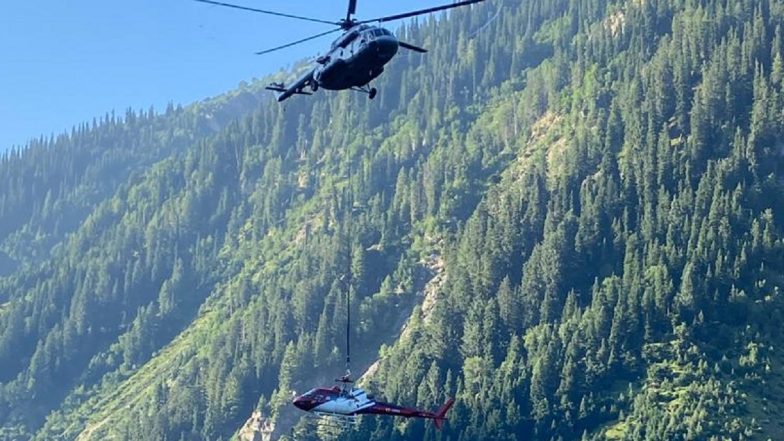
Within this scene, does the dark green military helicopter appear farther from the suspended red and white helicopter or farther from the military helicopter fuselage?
the suspended red and white helicopter

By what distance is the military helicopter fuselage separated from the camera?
3012 inches

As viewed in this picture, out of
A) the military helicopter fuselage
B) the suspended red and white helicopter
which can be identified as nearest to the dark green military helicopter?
the military helicopter fuselage

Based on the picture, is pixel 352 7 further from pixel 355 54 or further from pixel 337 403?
pixel 337 403

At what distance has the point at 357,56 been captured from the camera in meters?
76.9

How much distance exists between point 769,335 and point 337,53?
451ft

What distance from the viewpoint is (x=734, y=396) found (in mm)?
183750

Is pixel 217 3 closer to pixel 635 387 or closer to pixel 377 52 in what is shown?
pixel 377 52

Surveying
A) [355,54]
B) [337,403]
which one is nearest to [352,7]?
[355,54]

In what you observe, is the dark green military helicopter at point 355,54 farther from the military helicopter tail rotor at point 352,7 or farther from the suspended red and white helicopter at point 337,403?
the suspended red and white helicopter at point 337,403

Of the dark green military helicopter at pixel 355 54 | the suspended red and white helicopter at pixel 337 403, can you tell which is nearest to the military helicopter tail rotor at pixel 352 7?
the dark green military helicopter at pixel 355 54

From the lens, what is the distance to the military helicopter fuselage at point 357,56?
251 ft

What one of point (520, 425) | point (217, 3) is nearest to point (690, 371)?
point (520, 425)

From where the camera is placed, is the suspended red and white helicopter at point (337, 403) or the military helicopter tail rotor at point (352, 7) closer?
the military helicopter tail rotor at point (352, 7)

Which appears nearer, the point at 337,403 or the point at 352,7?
the point at 352,7
